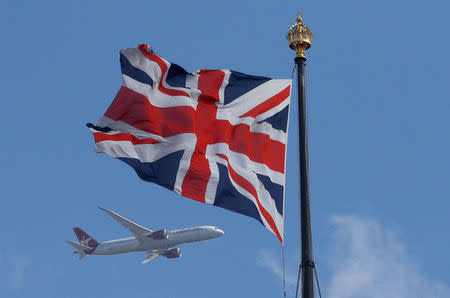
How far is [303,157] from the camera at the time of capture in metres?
13.6

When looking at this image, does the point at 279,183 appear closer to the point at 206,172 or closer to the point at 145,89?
the point at 206,172

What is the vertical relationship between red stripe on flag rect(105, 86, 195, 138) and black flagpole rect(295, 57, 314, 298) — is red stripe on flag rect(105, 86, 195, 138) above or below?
above

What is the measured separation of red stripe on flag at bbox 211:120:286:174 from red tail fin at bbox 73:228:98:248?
97341 millimetres

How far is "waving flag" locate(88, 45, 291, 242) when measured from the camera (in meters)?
15.6

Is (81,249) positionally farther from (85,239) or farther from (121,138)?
(121,138)

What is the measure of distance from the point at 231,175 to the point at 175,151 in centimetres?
124

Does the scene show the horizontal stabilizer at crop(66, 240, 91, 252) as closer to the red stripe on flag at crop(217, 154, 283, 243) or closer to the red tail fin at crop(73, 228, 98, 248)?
the red tail fin at crop(73, 228, 98, 248)

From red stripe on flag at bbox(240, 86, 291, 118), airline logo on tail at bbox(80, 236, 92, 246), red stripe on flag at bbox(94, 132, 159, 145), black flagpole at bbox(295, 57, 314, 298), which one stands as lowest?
black flagpole at bbox(295, 57, 314, 298)

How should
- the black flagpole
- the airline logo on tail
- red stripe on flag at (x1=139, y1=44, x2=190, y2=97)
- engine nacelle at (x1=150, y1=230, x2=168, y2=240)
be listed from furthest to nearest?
1. the airline logo on tail
2. engine nacelle at (x1=150, y1=230, x2=168, y2=240)
3. red stripe on flag at (x1=139, y1=44, x2=190, y2=97)
4. the black flagpole

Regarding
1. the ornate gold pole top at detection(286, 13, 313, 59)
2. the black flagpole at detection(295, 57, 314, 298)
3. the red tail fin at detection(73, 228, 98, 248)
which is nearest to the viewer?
the black flagpole at detection(295, 57, 314, 298)

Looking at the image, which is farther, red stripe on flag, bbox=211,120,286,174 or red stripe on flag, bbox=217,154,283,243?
red stripe on flag, bbox=211,120,286,174

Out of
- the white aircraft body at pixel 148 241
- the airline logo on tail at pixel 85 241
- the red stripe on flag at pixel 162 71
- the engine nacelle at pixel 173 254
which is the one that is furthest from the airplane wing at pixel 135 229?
the red stripe on flag at pixel 162 71

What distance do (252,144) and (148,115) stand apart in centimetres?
215

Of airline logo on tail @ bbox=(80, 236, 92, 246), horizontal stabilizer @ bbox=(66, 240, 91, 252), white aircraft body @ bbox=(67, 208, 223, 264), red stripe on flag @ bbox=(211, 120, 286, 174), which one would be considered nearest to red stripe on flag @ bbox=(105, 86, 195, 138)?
red stripe on flag @ bbox=(211, 120, 286, 174)
